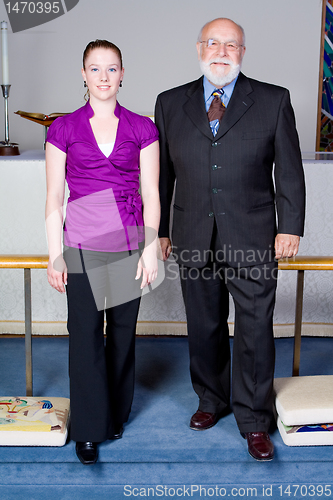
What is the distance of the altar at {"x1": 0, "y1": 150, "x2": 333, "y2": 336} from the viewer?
8.98 ft

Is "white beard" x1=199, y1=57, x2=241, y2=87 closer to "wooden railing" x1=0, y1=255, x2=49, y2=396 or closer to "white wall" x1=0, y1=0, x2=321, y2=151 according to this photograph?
"wooden railing" x1=0, y1=255, x2=49, y2=396

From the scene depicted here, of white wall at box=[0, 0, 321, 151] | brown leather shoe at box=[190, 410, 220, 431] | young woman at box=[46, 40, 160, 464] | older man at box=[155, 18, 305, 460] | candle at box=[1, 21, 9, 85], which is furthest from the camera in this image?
white wall at box=[0, 0, 321, 151]

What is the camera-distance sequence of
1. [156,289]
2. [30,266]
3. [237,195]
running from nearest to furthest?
1. [237,195]
2. [30,266]
3. [156,289]

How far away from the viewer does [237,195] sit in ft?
5.97

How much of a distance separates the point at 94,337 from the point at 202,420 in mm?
548

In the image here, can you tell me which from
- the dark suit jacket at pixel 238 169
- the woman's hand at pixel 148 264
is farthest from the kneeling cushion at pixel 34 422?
the dark suit jacket at pixel 238 169

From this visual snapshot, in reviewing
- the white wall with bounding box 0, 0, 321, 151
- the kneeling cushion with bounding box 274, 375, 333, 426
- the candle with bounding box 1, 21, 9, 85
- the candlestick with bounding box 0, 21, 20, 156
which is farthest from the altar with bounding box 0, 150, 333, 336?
the white wall with bounding box 0, 0, 321, 151

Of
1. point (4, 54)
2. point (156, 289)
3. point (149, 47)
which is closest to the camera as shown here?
point (4, 54)

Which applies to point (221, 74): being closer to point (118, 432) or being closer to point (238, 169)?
point (238, 169)

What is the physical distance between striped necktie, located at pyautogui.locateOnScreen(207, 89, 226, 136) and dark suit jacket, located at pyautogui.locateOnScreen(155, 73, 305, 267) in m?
0.03

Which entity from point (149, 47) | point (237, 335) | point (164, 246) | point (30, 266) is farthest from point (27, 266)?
point (149, 47)

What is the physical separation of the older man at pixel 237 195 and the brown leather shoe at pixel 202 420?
0.13 metres

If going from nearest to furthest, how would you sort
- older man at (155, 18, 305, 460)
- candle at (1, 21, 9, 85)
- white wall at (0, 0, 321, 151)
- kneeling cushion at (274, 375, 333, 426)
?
older man at (155, 18, 305, 460)
kneeling cushion at (274, 375, 333, 426)
candle at (1, 21, 9, 85)
white wall at (0, 0, 321, 151)

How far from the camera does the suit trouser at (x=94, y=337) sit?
1.76 meters
